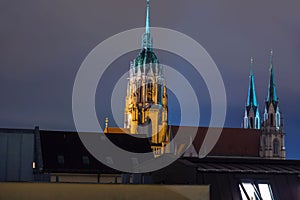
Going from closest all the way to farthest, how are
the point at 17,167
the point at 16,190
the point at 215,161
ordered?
the point at 16,190
the point at 215,161
the point at 17,167

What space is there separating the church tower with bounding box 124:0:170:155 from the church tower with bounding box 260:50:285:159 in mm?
29491

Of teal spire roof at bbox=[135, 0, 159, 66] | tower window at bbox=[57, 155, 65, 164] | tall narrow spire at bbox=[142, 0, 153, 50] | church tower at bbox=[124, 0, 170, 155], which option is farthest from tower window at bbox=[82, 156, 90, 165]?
tall narrow spire at bbox=[142, 0, 153, 50]

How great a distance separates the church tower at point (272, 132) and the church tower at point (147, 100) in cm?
2949

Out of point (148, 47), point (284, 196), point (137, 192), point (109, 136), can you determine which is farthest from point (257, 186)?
point (148, 47)

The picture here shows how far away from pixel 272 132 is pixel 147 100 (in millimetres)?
34647

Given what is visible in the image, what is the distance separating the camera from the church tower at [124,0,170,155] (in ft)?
336

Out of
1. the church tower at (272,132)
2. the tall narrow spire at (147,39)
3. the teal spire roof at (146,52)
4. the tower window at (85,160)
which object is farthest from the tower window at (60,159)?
the church tower at (272,132)

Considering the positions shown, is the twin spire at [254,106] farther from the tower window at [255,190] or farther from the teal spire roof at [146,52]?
the tower window at [255,190]

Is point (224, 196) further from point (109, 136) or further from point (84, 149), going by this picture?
point (109, 136)

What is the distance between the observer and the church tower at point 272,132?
406 feet

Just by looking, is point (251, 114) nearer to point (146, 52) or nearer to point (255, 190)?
point (146, 52)

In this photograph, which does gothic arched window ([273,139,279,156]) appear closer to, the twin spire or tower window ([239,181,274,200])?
the twin spire

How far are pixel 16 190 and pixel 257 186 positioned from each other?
12346mm

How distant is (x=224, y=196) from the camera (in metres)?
28.2
